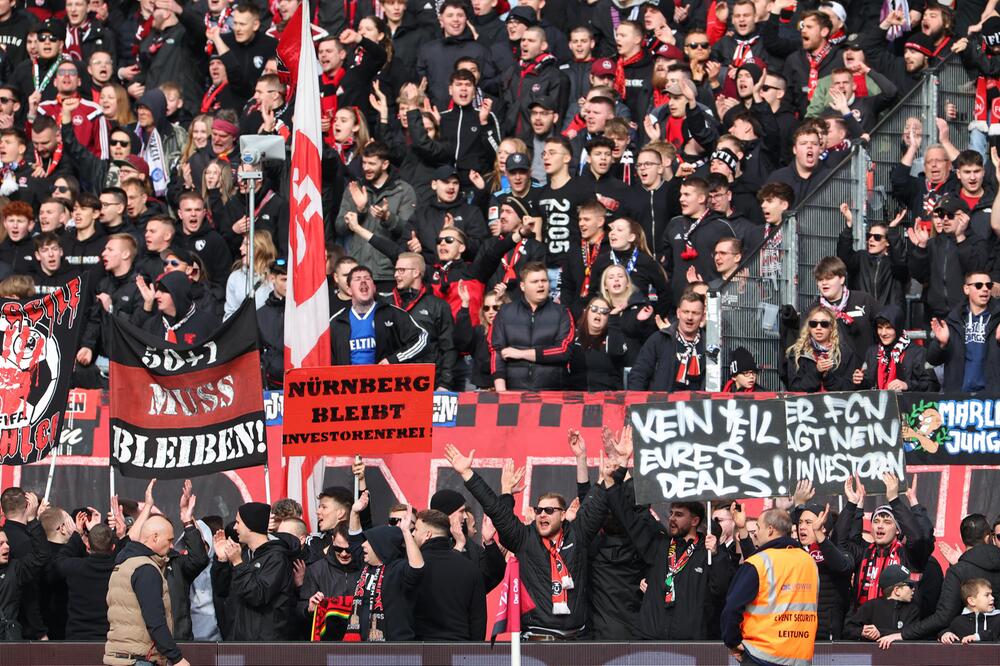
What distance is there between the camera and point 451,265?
60.5 ft

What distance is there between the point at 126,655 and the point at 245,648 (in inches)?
33.5

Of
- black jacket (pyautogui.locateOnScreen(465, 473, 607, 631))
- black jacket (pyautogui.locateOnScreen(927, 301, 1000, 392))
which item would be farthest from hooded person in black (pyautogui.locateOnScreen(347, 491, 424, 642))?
black jacket (pyautogui.locateOnScreen(927, 301, 1000, 392))

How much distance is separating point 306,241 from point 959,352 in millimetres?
5378

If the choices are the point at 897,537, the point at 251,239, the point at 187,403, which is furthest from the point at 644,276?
the point at 187,403

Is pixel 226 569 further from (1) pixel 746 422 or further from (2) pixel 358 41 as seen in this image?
(2) pixel 358 41

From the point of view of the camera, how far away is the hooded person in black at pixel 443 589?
522 inches

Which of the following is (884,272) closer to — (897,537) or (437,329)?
(437,329)

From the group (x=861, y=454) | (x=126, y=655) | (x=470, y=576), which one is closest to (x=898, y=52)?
(x=861, y=454)

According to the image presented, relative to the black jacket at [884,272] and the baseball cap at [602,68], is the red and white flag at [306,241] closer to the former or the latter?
the baseball cap at [602,68]

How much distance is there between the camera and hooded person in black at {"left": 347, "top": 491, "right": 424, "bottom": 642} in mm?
13047

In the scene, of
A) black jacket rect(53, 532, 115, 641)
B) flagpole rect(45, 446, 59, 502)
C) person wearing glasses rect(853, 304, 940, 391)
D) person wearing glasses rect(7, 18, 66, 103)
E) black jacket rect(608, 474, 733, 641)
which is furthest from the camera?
person wearing glasses rect(7, 18, 66, 103)

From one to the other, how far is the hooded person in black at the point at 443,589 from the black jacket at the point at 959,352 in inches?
200

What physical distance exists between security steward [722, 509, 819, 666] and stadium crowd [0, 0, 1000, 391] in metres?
4.73

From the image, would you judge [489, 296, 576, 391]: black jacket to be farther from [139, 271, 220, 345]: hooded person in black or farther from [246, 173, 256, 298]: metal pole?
[139, 271, 220, 345]: hooded person in black
